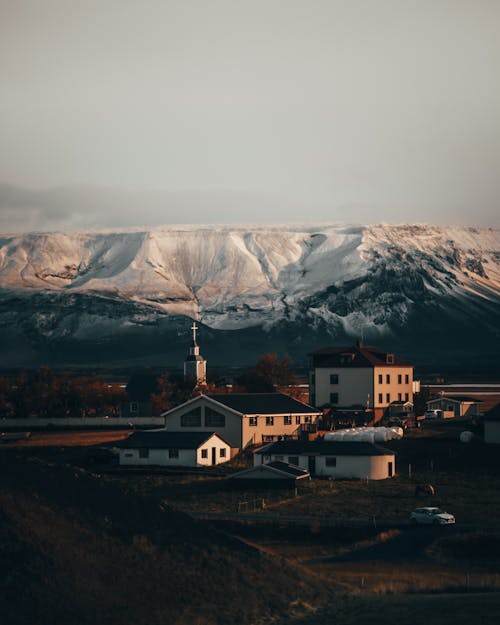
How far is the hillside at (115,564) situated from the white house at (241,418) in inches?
1814

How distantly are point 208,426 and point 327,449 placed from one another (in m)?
17.3

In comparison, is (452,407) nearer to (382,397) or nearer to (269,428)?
(382,397)

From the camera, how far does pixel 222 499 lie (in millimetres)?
87688

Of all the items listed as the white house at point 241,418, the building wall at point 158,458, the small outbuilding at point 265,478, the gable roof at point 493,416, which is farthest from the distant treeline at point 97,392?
the small outbuilding at point 265,478

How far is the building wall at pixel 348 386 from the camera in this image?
13312 cm

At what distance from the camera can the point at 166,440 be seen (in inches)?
4190

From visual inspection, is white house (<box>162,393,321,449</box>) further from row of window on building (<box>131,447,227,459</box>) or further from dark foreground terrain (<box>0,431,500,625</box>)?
dark foreground terrain (<box>0,431,500,625</box>)

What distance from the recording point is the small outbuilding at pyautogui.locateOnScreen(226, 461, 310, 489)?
9144cm

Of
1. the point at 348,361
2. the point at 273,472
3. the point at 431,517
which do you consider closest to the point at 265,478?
the point at 273,472

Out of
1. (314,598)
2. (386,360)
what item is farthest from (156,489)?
(386,360)

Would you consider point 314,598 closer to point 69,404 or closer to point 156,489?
point 156,489

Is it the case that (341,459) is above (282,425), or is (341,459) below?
below

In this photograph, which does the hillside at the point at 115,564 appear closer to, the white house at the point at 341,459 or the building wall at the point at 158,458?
the white house at the point at 341,459

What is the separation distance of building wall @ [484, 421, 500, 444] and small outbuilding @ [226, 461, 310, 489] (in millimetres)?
20061
